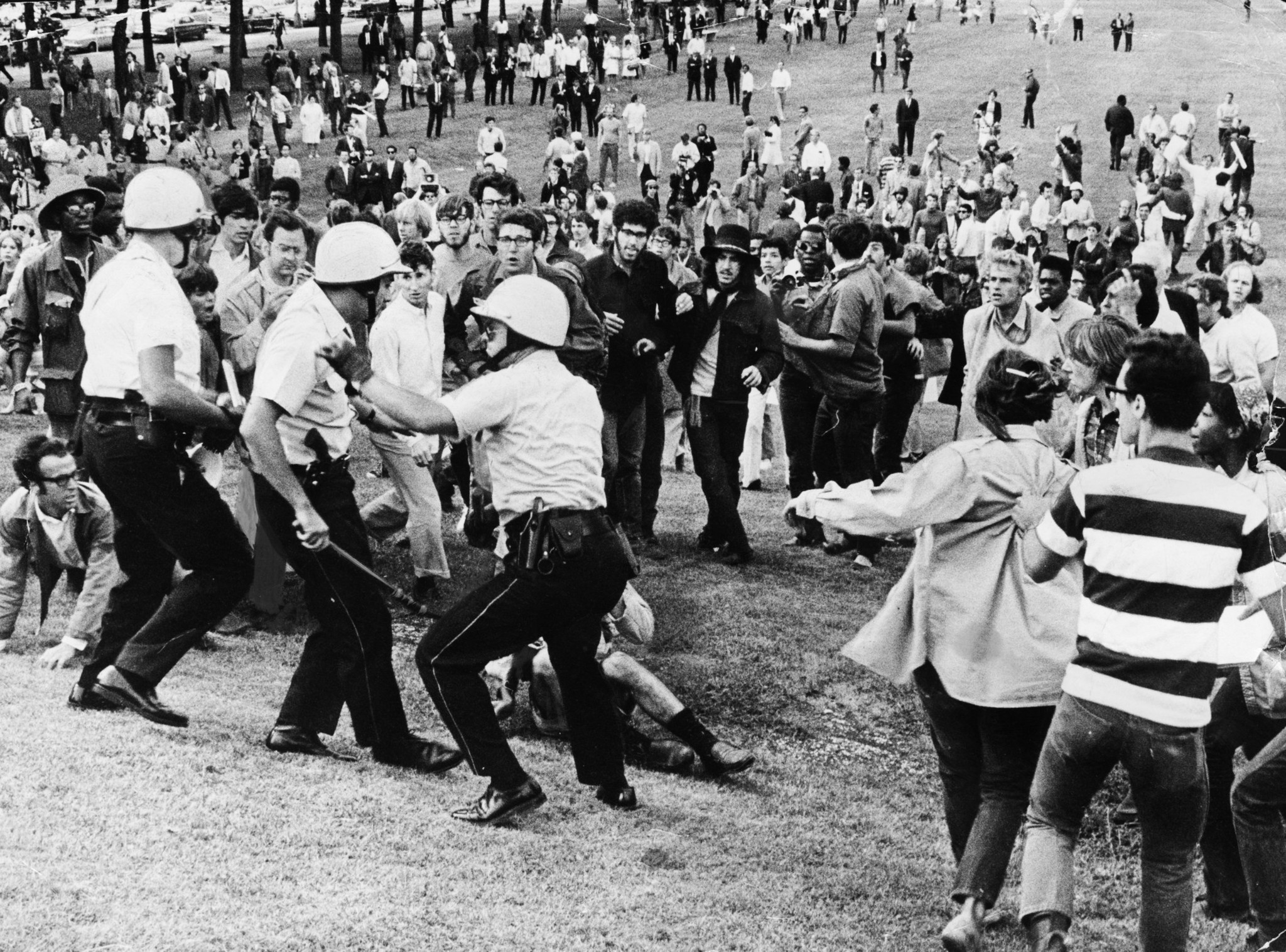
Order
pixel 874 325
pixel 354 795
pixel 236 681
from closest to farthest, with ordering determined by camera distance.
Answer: pixel 354 795 → pixel 236 681 → pixel 874 325

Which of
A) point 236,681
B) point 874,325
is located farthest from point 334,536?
point 874,325

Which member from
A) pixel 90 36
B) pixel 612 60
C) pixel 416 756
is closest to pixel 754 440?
pixel 416 756

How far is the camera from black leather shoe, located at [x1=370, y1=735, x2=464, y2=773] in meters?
5.61

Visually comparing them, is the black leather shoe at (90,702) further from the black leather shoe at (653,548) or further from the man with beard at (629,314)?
the black leather shoe at (653,548)

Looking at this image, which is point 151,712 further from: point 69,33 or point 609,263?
point 69,33

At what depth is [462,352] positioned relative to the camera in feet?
30.2

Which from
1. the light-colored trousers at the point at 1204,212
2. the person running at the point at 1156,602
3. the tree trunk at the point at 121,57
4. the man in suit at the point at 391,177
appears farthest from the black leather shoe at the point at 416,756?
the tree trunk at the point at 121,57

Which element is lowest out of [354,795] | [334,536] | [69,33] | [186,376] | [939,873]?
[939,873]

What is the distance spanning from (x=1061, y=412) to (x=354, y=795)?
3.98m

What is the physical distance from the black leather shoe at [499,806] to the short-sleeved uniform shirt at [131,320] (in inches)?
73.3

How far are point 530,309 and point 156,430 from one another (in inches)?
56.8

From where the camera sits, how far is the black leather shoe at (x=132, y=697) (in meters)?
5.63

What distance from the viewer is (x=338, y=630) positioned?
555cm

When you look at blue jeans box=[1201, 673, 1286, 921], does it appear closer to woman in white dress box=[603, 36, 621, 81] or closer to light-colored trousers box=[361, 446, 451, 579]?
light-colored trousers box=[361, 446, 451, 579]
